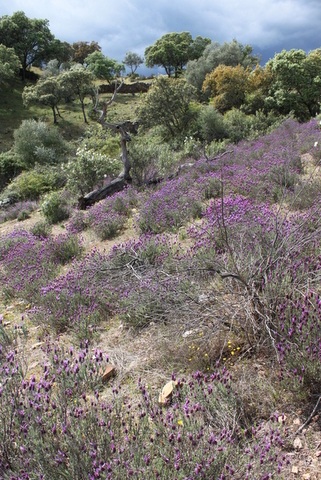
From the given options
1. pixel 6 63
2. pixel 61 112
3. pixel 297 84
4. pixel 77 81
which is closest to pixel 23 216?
pixel 297 84

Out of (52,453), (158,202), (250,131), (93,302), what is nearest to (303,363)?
(52,453)

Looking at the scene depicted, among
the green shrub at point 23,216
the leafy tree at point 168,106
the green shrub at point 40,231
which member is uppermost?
the leafy tree at point 168,106

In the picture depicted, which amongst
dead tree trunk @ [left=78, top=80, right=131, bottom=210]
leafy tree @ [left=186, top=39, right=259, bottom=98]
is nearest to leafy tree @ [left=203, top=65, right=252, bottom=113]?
leafy tree @ [left=186, top=39, right=259, bottom=98]

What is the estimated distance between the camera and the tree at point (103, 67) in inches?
1887

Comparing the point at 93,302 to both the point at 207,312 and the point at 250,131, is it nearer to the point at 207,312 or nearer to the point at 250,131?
the point at 207,312

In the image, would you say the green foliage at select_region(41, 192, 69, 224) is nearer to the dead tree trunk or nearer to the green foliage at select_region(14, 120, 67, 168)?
the dead tree trunk

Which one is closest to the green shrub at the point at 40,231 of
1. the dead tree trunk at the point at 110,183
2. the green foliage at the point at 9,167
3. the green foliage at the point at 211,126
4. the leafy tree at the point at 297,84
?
the dead tree trunk at the point at 110,183

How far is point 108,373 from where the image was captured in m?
3.01

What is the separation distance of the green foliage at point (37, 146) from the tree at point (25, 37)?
31.0 metres

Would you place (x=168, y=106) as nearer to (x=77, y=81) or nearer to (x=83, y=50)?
(x=77, y=81)

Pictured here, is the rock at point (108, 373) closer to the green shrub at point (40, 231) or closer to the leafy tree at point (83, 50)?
the green shrub at point (40, 231)

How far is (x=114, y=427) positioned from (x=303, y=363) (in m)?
1.39

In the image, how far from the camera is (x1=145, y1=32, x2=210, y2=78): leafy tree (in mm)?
52594

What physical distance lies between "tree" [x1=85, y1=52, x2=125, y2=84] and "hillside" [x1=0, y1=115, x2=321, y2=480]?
50040 mm
